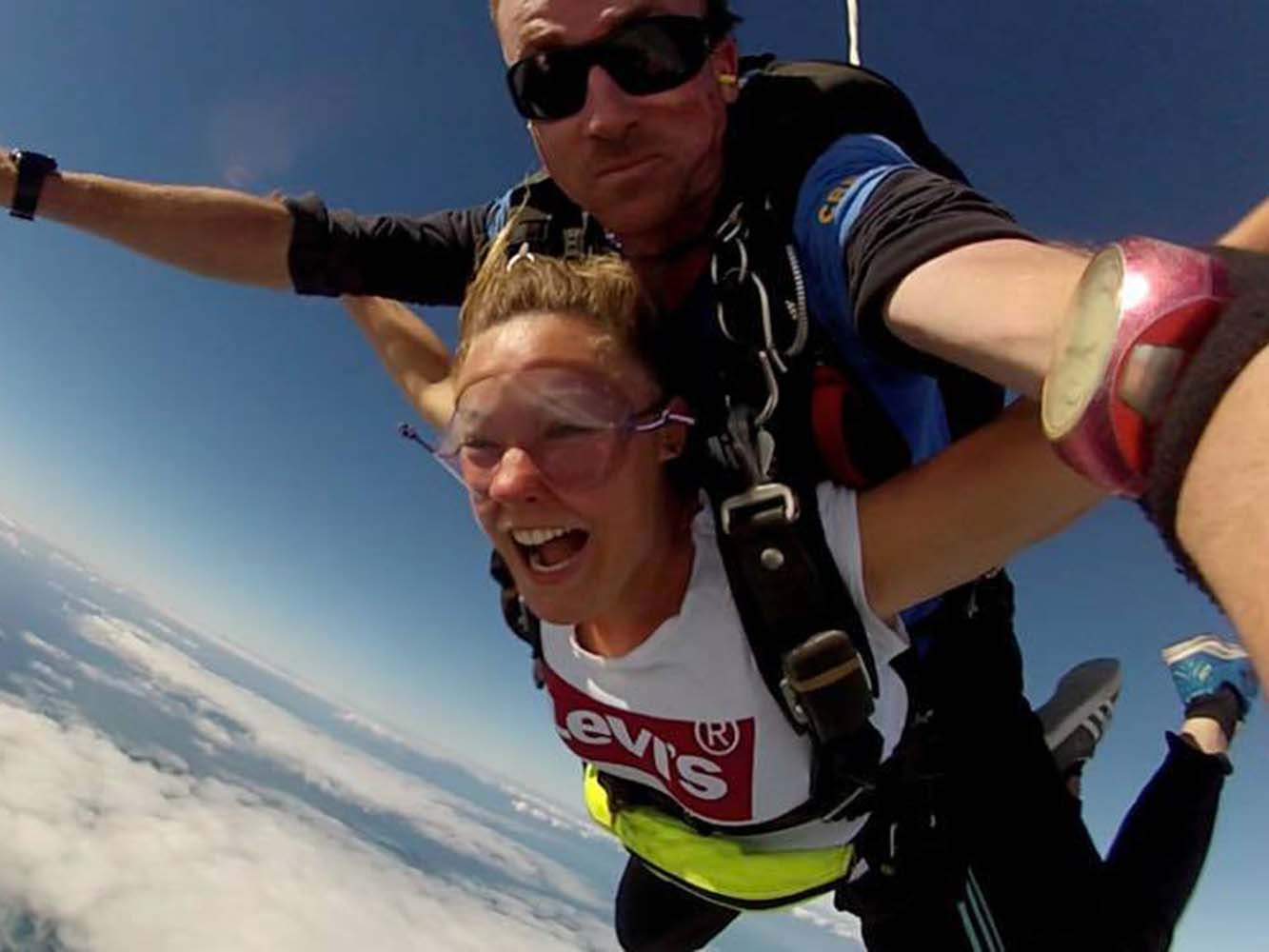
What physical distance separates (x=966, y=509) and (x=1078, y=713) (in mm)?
1790

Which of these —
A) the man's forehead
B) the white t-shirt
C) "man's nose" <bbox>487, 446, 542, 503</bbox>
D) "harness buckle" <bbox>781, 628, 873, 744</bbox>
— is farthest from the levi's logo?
the man's forehead

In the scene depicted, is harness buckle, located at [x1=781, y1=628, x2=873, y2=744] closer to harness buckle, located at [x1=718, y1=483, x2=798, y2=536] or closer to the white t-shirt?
the white t-shirt

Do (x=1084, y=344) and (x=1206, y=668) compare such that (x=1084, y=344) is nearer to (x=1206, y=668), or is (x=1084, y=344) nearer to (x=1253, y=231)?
(x=1253, y=231)

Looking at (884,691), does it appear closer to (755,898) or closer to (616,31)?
(755,898)

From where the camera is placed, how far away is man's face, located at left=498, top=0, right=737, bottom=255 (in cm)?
155

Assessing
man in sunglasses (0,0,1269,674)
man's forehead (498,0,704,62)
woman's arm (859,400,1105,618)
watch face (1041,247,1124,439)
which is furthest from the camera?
man's forehead (498,0,704,62)

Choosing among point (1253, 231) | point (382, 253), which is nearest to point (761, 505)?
point (1253, 231)

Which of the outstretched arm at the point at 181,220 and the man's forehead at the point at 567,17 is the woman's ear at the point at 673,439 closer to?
the man's forehead at the point at 567,17

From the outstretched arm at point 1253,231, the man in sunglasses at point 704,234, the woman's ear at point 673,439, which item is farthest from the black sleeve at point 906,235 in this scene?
the woman's ear at point 673,439

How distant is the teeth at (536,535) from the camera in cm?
155

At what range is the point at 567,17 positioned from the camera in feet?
5.21

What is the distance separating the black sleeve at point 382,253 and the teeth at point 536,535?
824 millimetres

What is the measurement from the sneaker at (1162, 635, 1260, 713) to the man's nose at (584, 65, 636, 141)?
2631 mm

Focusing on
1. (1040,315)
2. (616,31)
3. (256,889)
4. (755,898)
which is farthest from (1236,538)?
(256,889)
